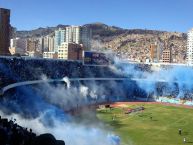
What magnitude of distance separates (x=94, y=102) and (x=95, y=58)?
15.9 meters

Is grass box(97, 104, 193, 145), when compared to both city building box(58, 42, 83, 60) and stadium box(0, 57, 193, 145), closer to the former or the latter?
stadium box(0, 57, 193, 145)

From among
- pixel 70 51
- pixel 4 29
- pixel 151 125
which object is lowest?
pixel 151 125

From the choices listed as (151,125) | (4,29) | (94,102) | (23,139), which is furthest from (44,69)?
(4,29)

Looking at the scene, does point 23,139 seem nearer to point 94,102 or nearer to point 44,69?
point 44,69

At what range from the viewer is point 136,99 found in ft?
304

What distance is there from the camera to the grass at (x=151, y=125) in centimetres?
4873

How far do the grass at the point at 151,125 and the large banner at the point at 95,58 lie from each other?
1969 centimetres

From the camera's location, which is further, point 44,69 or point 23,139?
point 44,69

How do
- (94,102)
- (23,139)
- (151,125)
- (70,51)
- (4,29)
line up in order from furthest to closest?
(70,51) → (4,29) → (94,102) → (151,125) → (23,139)

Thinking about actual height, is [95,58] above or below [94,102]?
above

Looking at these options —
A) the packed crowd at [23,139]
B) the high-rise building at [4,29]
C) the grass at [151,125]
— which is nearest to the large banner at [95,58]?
the grass at [151,125]

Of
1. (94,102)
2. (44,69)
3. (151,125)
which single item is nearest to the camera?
(151,125)

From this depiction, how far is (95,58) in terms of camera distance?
9512 cm

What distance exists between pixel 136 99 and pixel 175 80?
46.0 feet
